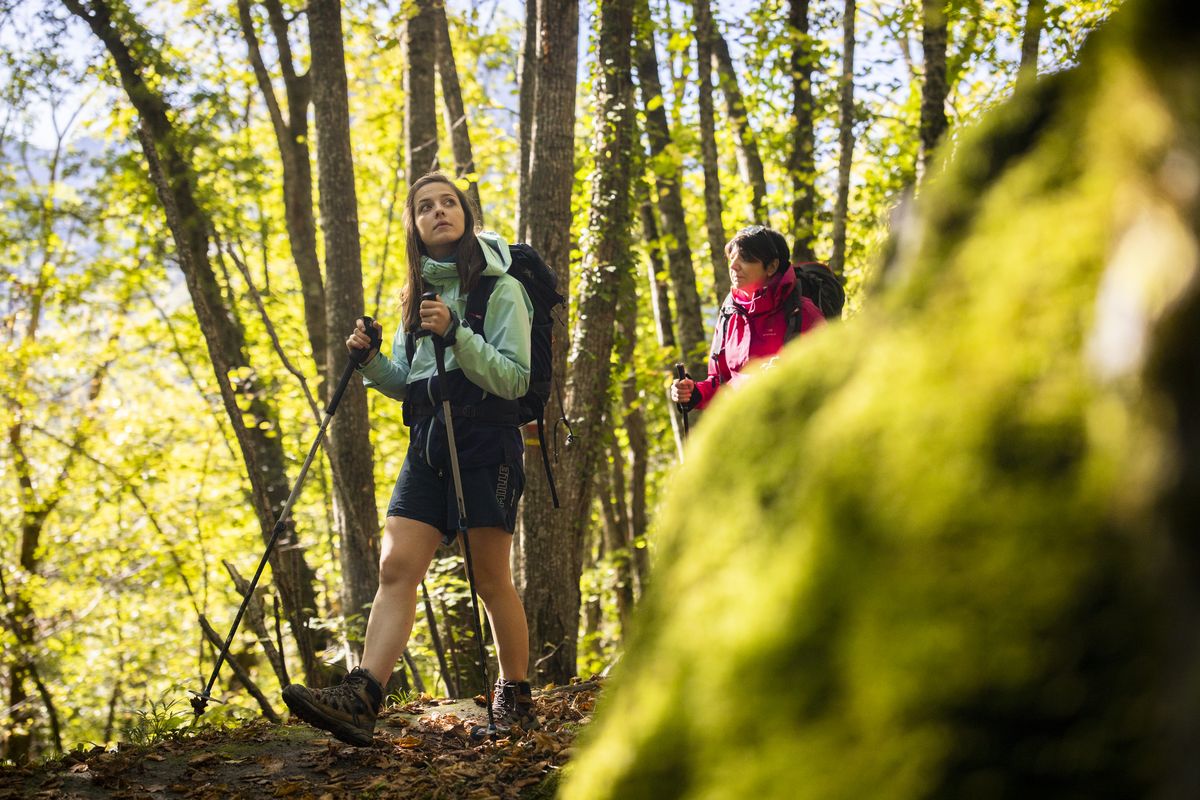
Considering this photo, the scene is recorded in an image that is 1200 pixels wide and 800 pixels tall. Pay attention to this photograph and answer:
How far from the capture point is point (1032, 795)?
1.02 m

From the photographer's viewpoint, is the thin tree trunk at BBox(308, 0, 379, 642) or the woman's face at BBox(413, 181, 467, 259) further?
the thin tree trunk at BBox(308, 0, 379, 642)

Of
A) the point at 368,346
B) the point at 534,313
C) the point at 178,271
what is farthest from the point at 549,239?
the point at 178,271

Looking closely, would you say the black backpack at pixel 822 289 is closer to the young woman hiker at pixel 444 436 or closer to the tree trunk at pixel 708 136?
the young woman hiker at pixel 444 436

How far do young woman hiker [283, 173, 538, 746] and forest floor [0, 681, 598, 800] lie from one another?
9.4 inches

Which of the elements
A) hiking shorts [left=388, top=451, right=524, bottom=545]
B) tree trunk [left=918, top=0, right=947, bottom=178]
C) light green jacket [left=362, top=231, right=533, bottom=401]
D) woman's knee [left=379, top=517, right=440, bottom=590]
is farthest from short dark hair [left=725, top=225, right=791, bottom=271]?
tree trunk [left=918, top=0, right=947, bottom=178]

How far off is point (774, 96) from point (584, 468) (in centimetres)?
727

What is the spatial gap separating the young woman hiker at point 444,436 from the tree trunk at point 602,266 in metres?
2.84

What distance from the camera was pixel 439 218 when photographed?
479cm

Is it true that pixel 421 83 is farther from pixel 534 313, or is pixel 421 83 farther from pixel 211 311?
pixel 534 313

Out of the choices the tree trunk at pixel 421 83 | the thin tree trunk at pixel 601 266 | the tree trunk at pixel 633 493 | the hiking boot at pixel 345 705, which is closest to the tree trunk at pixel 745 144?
the tree trunk at pixel 633 493

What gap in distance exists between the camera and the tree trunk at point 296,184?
10953mm

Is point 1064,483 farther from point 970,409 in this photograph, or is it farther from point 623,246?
point 623,246

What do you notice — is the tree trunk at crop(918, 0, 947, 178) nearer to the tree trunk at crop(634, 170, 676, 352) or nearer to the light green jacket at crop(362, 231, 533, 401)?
the tree trunk at crop(634, 170, 676, 352)

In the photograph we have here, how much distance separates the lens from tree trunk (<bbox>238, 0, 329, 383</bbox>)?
431 inches
